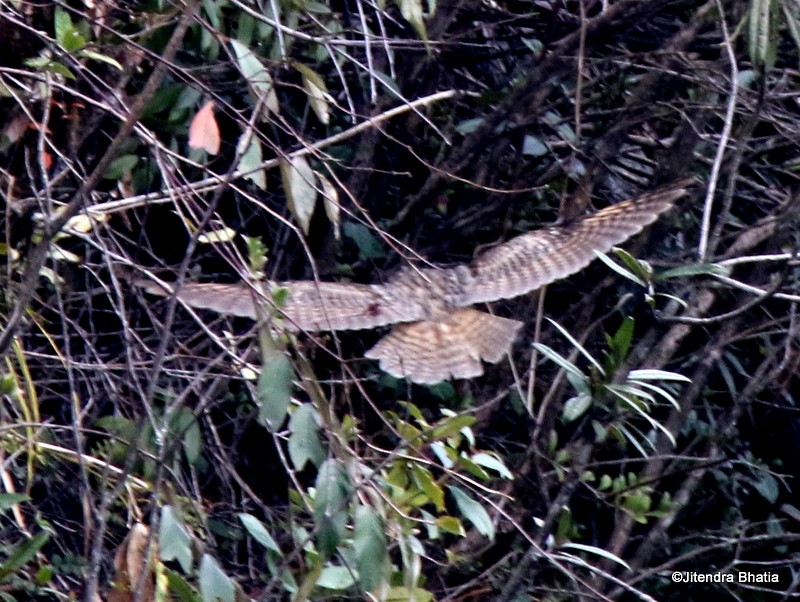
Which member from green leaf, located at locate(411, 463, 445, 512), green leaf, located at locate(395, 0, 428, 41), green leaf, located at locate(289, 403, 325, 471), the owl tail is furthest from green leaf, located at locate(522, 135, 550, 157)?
green leaf, located at locate(289, 403, 325, 471)

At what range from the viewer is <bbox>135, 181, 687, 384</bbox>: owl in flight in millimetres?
2896

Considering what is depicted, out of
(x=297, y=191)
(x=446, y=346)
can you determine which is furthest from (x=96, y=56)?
(x=446, y=346)

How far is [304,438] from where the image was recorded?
1690 mm

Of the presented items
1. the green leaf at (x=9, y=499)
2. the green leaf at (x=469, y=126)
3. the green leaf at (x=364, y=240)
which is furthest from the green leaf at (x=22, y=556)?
the green leaf at (x=469, y=126)

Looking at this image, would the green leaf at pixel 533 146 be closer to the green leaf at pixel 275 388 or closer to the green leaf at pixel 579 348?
the green leaf at pixel 579 348

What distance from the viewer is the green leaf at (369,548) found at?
1681 millimetres

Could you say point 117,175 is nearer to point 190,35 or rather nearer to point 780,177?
point 190,35

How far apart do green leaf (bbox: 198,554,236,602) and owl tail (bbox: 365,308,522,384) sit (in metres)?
1.09

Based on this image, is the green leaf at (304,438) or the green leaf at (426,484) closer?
the green leaf at (304,438)

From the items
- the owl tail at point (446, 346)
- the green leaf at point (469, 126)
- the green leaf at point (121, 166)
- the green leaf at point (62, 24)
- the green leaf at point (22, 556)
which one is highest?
the green leaf at point (62, 24)

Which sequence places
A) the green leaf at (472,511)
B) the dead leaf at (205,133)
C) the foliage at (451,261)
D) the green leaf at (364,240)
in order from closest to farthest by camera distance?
the dead leaf at (205,133) → the green leaf at (472,511) → the foliage at (451,261) → the green leaf at (364,240)

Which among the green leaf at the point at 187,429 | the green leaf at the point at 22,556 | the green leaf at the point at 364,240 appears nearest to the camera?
the green leaf at the point at 187,429

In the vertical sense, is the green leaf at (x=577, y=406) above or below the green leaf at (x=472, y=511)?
above

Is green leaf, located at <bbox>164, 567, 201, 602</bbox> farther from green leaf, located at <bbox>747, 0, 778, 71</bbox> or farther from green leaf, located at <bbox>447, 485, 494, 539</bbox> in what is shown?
green leaf, located at <bbox>747, 0, 778, 71</bbox>
